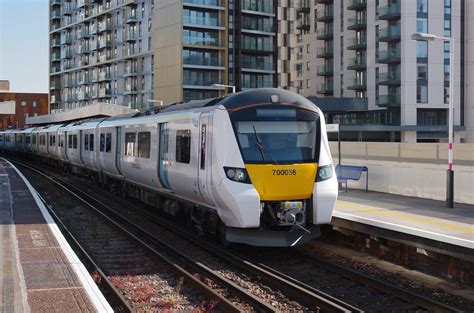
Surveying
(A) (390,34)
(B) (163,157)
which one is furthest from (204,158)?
(A) (390,34)

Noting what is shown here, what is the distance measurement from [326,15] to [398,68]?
15.8m

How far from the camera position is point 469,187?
16109 millimetres

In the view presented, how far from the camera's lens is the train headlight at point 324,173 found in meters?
11.9

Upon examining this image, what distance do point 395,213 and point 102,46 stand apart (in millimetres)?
80043

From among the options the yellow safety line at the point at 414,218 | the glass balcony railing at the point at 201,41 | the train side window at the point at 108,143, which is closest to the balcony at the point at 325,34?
the glass balcony railing at the point at 201,41

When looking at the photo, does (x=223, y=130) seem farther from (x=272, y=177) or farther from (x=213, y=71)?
(x=213, y=71)

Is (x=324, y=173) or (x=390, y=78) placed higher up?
(x=390, y=78)

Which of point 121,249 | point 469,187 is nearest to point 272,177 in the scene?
point 121,249

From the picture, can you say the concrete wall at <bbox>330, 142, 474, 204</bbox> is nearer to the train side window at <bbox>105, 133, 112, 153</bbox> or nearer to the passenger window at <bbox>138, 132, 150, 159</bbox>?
the passenger window at <bbox>138, 132, 150, 159</bbox>

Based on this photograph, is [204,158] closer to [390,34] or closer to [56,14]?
[390,34]

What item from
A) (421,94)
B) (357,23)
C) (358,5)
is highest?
(358,5)

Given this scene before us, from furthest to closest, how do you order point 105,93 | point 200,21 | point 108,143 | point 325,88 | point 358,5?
1. point 105,93
2. point 325,88
3. point 200,21
4. point 358,5
5. point 108,143

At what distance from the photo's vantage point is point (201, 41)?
70688 mm

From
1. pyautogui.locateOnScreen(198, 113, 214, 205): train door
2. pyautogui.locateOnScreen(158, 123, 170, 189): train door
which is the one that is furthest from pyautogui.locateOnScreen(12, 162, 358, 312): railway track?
pyautogui.locateOnScreen(158, 123, 170, 189): train door
